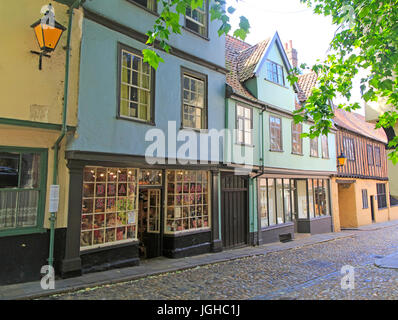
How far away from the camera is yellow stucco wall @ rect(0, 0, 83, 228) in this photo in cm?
653

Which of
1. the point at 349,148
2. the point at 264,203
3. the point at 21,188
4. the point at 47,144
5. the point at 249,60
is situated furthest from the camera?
the point at 349,148

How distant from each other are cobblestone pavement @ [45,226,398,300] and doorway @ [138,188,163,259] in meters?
1.76

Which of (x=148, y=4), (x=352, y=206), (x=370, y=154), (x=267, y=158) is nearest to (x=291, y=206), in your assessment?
(x=267, y=158)

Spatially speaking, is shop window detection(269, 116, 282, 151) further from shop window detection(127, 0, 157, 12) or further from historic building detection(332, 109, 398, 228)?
shop window detection(127, 0, 157, 12)

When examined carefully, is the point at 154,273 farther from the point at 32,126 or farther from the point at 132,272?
the point at 32,126

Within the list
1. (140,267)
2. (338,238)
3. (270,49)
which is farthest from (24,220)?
(338,238)

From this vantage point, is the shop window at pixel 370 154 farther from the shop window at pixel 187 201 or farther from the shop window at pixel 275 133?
the shop window at pixel 187 201

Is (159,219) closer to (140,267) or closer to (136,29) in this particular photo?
(140,267)

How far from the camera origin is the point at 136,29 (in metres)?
8.99

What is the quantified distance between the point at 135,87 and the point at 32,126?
10.4 ft

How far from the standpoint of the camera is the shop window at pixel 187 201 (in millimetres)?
10148

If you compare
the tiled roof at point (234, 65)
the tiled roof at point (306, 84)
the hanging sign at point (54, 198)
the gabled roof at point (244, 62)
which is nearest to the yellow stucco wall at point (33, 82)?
the hanging sign at point (54, 198)

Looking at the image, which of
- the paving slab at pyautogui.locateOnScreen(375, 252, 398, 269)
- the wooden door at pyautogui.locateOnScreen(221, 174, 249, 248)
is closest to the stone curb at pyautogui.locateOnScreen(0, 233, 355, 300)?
the wooden door at pyautogui.locateOnScreen(221, 174, 249, 248)

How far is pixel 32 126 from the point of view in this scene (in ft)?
22.1
